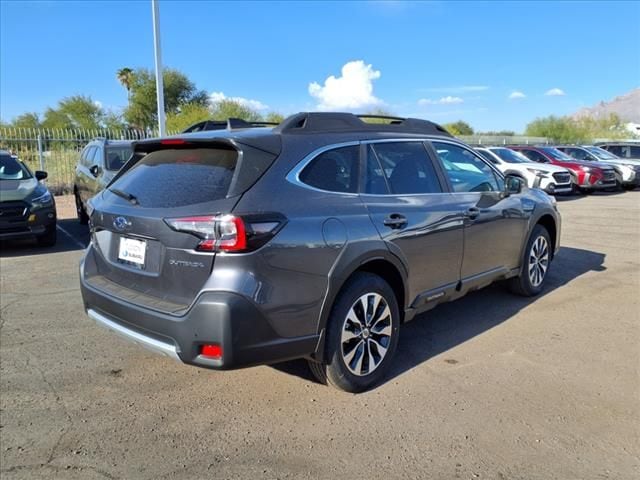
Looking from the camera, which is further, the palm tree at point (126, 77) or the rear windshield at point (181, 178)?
the palm tree at point (126, 77)

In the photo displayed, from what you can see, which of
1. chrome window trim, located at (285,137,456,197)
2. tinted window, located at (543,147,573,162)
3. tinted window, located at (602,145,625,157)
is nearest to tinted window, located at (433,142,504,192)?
chrome window trim, located at (285,137,456,197)

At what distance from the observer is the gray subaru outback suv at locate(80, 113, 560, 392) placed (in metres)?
2.80

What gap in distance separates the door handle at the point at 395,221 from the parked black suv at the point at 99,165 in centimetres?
615

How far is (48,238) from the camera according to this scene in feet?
27.4

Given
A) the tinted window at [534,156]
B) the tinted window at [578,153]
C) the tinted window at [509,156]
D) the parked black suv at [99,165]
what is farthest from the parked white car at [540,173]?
the parked black suv at [99,165]

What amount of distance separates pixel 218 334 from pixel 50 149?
17.7 meters

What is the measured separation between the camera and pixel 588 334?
4.57 m

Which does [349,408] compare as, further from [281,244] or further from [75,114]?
[75,114]

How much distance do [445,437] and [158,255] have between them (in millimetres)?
2020

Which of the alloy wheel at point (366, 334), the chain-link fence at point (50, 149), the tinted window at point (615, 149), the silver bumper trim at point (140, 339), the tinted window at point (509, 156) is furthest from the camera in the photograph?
the tinted window at point (615, 149)

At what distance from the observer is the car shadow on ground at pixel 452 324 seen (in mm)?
3963

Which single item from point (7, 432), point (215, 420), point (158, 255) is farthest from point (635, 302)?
point (7, 432)

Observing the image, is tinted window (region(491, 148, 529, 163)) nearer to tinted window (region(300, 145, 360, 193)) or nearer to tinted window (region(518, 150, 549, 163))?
tinted window (region(518, 150, 549, 163))

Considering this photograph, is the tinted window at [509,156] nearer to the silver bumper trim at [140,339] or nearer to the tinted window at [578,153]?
the tinted window at [578,153]
